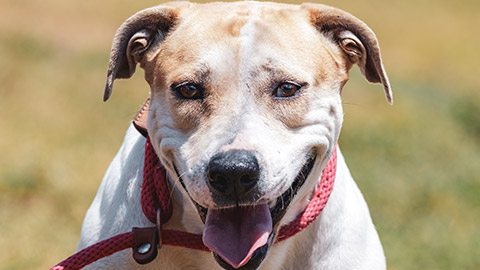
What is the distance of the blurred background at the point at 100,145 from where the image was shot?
5.81 metres

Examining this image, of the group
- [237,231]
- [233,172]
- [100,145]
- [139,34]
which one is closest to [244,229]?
[237,231]

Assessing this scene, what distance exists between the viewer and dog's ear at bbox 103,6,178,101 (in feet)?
10.9

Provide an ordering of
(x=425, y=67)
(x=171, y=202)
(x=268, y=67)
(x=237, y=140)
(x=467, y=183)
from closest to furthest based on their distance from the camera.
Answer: (x=237, y=140) → (x=268, y=67) → (x=171, y=202) → (x=467, y=183) → (x=425, y=67)

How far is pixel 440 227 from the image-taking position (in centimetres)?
639

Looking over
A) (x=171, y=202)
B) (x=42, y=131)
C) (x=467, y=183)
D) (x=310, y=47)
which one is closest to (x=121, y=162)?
(x=171, y=202)

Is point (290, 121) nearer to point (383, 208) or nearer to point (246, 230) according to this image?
point (246, 230)

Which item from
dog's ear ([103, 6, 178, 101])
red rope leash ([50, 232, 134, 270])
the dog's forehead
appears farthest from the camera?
dog's ear ([103, 6, 178, 101])

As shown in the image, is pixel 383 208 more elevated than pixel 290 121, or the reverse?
pixel 290 121

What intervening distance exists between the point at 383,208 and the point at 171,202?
3826 mm

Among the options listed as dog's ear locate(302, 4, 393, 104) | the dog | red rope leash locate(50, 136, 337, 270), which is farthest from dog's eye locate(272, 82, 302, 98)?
red rope leash locate(50, 136, 337, 270)

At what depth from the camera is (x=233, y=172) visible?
111 inches

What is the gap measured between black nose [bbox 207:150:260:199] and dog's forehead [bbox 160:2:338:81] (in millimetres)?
419

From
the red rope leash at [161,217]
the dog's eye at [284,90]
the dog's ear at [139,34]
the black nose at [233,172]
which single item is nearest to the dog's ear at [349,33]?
the dog's eye at [284,90]

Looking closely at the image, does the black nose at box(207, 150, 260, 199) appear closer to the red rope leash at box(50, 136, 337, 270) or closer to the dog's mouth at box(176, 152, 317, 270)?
the dog's mouth at box(176, 152, 317, 270)
